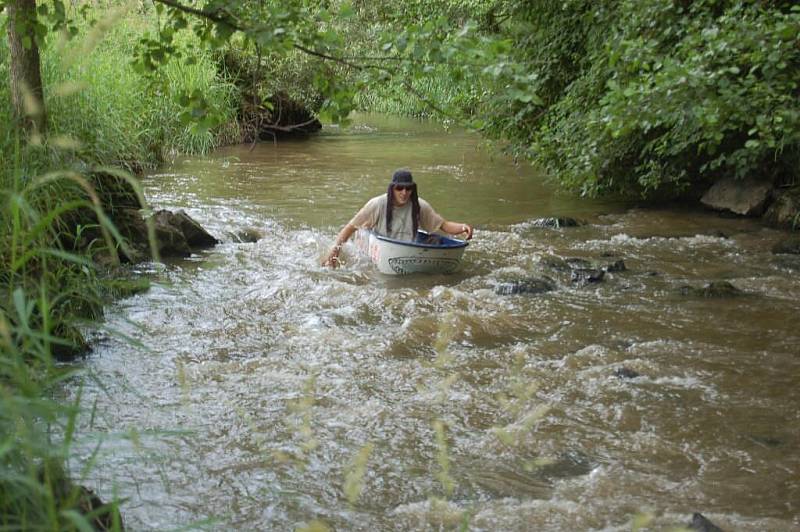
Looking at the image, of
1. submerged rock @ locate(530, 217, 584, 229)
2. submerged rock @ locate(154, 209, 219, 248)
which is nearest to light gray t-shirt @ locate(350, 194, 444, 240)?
submerged rock @ locate(154, 209, 219, 248)

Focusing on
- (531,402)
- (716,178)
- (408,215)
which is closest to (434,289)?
(408,215)

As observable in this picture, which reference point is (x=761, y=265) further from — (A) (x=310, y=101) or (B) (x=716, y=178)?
(A) (x=310, y=101)

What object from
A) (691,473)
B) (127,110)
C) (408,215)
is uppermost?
(127,110)

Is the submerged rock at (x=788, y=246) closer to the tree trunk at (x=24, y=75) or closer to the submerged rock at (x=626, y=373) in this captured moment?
the submerged rock at (x=626, y=373)

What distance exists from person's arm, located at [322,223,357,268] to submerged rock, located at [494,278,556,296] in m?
1.93

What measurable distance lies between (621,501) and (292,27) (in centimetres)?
316

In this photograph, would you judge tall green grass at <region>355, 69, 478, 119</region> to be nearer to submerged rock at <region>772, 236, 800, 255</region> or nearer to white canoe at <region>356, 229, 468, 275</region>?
white canoe at <region>356, 229, 468, 275</region>

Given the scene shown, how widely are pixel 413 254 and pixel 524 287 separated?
4.06 ft

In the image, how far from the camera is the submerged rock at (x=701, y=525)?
4.20 m

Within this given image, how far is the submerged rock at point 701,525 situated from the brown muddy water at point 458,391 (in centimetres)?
15

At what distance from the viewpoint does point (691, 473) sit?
5.05m

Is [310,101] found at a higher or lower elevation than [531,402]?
higher

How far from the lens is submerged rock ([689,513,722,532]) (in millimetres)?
4195

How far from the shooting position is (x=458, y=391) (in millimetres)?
6320
